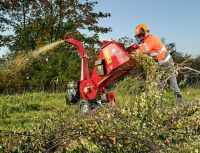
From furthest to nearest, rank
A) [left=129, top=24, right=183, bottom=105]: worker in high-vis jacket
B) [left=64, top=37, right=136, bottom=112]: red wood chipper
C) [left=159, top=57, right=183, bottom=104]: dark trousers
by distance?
[left=129, top=24, right=183, bottom=105]: worker in high-vis jacket, [left=64, top=37, right=136, bottom=112]: red wood chipper, [left=159, top=57, right=183, bottom=104]: dark trousers

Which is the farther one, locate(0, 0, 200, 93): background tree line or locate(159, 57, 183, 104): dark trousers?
locate(0, 0, 200, 93): background tree line

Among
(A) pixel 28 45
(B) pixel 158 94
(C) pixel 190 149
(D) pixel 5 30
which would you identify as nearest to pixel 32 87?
(A) pixel 28 45

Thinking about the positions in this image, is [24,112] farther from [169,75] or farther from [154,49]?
[169,75]

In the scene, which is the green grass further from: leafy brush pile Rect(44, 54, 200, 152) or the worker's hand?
the worker's hand

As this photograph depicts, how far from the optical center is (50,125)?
664 cm

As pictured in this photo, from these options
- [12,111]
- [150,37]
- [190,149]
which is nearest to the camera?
[190,149]

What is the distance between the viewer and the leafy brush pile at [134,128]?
18.3 ft

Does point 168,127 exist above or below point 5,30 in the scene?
below

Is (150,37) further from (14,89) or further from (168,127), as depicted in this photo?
(14,89)

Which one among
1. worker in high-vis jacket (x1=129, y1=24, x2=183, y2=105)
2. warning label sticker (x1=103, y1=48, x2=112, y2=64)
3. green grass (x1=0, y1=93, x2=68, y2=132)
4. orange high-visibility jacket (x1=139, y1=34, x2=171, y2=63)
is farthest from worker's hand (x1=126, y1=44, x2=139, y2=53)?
green grass (x1=0, y1=93, x2=68, y2=132)

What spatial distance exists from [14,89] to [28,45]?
437cm

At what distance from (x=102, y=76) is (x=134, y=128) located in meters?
4.84

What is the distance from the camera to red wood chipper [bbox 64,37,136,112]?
10.3 metres

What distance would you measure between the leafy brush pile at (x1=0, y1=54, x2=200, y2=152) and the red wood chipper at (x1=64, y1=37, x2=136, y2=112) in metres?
1.39
